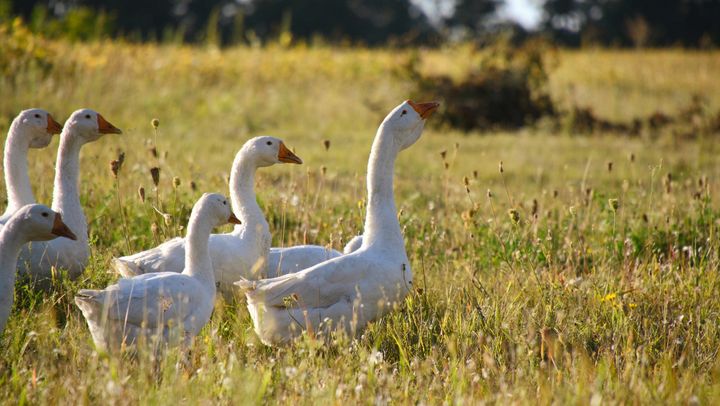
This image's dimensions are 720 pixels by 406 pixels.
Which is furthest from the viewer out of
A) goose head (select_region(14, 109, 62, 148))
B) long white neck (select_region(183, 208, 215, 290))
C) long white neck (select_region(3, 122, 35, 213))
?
goose head (select_region(14, 109, 62, 148))

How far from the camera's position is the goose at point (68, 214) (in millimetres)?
4652

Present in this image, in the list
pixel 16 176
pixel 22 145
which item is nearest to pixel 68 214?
pixel 16 176

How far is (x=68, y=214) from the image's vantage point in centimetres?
479

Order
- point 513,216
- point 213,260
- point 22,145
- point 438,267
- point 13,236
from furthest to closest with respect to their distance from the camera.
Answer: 1. point 438,267
2. point 22,145
3. point 213,260
4. point 513,216
5. point 13,236

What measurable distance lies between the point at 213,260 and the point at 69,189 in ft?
3.00

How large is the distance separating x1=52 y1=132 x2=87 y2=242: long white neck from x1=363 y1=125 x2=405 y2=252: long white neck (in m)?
1.64

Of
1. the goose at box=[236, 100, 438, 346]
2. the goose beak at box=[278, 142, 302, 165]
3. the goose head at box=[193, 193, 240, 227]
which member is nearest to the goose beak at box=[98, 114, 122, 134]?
the goose beak at box=[278, 142, 302, 165]

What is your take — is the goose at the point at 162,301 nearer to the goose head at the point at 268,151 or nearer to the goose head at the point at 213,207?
the goose head at the point at 213,207

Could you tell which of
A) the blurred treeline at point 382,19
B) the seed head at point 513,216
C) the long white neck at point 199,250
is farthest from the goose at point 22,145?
the blurred treeline at point 382,19

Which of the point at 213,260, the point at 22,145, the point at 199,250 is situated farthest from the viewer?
the point at 22,145

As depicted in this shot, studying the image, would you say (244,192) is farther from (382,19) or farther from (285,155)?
(382,19)

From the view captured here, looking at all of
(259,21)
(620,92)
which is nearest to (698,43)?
(259,21)

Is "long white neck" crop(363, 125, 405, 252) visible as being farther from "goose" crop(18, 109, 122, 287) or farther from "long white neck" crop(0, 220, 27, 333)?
"long white neck" crop(0, 220, 27, 333)

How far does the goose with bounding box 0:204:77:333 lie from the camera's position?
3.81m
